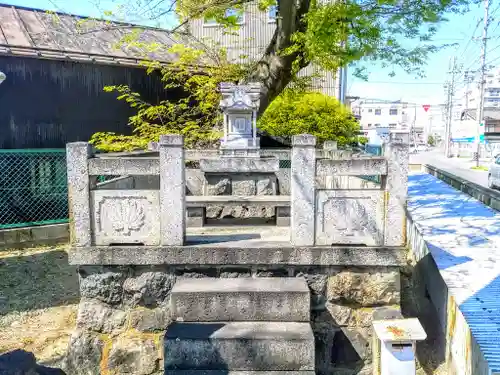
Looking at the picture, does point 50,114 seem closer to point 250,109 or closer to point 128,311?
point 250,109

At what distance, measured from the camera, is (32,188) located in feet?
33.2

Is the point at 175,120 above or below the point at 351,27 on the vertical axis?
below

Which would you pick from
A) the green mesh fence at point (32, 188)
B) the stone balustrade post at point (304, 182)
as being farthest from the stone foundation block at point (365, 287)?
the green mesh fence at point (32, 188)

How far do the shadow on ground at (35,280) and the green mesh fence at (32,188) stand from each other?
96cm

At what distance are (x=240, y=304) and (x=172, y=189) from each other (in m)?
1.45

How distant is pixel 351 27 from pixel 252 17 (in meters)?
11.3

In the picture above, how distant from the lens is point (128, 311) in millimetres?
4961

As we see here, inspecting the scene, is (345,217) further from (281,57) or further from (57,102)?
(57,102)

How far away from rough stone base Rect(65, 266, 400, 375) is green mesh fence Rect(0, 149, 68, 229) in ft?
20.4

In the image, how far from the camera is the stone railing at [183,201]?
4.67m

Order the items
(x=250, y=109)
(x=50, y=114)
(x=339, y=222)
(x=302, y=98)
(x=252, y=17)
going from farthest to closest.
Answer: (x=252, y=17) < (x=302, y=98) < (x=50, y=114) < (x=250, y=109) < (x=339, y=222)

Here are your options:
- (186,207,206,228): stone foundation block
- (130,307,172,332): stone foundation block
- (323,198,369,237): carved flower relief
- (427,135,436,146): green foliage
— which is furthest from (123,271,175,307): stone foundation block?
(427,135,436,146): green foliage

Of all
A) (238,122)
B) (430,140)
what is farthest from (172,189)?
(430,140)

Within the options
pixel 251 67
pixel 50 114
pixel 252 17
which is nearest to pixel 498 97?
pixel 252 17
